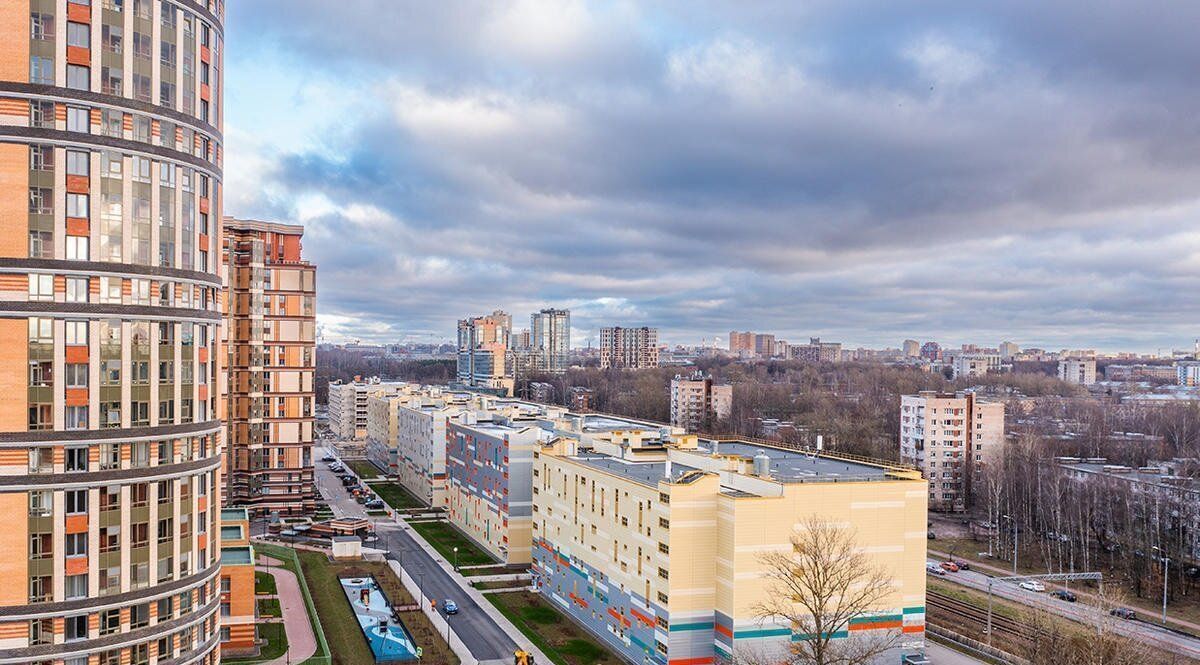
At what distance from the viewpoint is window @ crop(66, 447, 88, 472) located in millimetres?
28406

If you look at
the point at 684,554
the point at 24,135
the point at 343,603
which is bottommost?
the point at 343,603

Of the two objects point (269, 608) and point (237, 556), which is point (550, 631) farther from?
point (237, 556)

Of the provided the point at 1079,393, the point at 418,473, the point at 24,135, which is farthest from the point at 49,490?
the point at 1079,393

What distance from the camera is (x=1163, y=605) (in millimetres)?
55250

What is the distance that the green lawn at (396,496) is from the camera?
90500 millimetres

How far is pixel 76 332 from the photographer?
2852 cm

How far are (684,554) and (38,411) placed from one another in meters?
27.0

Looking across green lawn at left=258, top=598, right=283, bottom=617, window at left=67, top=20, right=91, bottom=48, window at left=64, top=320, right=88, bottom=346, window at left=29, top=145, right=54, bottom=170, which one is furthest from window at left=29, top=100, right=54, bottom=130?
green lawn at left=258, top=598, right=283, bottom=617

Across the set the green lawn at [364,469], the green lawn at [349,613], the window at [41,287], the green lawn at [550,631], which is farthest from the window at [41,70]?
the green lawn at [364,469]

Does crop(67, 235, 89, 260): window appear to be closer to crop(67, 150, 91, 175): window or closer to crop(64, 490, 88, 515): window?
crop(67, 150, 91, 175): window

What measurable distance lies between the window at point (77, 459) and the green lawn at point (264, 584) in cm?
2784

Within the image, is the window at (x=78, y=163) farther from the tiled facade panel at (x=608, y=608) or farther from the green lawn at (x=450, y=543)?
the green lawn at (x=450, y=543)

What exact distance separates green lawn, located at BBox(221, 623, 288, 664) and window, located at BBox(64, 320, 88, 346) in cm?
2146

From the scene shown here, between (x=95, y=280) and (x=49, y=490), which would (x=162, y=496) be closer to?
(x=49, y=490)
